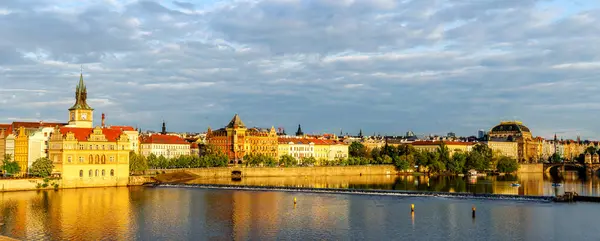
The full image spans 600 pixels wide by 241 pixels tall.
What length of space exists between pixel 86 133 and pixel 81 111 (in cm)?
1294

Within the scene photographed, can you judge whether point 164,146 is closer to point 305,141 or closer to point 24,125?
point 305,141

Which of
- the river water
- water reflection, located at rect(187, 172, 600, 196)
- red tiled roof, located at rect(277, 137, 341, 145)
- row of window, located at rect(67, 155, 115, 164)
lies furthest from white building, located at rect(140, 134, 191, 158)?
the river water

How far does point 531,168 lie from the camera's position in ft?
526

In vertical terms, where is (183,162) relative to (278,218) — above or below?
above

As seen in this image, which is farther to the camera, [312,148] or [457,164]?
[312,148]

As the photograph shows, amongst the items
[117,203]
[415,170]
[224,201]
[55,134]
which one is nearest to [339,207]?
[224,201]

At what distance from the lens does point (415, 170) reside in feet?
470

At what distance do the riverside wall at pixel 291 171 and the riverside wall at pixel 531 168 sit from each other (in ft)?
122

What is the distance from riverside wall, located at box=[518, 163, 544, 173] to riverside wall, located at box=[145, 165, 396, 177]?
37133mm

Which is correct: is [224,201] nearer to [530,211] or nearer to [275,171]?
[530,211]

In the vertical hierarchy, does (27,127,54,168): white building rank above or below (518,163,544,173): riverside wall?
above

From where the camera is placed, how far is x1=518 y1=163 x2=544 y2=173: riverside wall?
514ft

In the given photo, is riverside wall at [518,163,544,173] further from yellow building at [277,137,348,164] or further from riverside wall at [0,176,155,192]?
riverside wall at [0,176,155,192]

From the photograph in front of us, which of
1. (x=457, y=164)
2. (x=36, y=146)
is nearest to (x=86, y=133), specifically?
(x=36, y=146)
